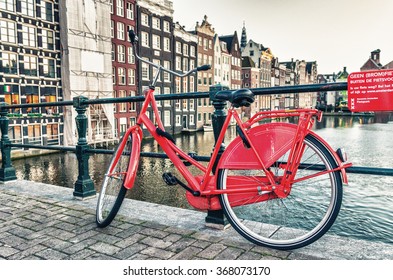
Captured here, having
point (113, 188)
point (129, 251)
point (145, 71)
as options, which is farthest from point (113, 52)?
point (129, 251)

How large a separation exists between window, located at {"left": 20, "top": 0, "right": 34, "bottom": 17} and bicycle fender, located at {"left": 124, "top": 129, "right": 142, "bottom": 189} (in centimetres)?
2792

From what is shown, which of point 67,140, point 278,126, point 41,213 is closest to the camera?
point 278,126

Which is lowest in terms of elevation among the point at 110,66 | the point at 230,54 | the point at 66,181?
the point at 66,181

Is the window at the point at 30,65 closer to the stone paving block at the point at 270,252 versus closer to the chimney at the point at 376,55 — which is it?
the stone paving block at the point at 270,252

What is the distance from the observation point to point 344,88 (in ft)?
8.43

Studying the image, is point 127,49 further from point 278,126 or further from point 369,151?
point 278,126

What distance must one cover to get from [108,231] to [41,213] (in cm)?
103


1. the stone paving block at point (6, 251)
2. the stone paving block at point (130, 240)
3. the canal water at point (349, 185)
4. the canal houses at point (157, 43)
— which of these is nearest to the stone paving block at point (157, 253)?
the stone paving block at point (130, 240)

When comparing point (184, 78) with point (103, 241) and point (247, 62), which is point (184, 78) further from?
point (103, 241)

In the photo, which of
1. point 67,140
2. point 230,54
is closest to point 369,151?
point 67,140

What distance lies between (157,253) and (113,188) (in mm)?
964

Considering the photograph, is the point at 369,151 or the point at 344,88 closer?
the point at 344,88

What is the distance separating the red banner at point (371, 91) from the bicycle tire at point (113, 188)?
186cm

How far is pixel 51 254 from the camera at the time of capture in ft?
8.43
